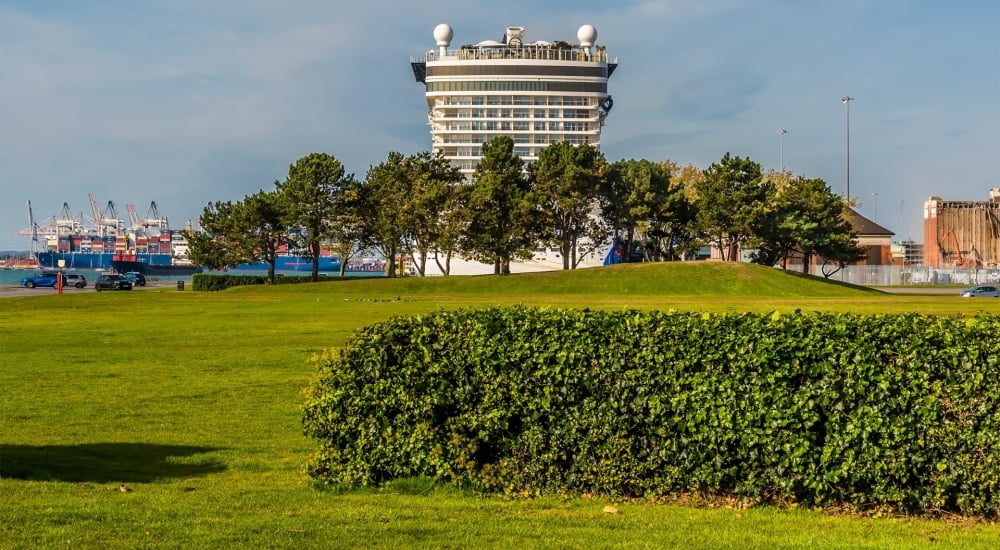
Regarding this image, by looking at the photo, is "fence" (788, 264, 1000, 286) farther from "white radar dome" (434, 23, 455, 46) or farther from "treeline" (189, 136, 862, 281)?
"white radar dome" (434, 23, 455, 46)

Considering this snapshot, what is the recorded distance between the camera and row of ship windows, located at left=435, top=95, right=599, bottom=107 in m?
136

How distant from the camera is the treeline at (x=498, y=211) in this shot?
88.1m

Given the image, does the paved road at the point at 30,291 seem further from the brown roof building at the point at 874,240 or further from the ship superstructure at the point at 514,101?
the brown roof building at the point at 874,240

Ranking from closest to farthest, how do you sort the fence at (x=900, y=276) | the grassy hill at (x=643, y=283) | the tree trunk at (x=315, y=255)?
the grassy hill at (x=643, y=283) → the tree trunk at (x=315, y=255) → the fence at (x=900, y=276)

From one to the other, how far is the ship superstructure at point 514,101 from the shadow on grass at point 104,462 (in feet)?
403

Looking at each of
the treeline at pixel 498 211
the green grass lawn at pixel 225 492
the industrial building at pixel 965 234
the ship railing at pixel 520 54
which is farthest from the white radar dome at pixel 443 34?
the green grass lawn at pixel 225 492

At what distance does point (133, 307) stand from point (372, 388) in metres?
45.4

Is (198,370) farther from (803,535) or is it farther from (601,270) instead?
(601,270)

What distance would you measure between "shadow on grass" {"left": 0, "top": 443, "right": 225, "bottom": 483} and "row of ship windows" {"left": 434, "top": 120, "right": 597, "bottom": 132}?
124286 millimetres

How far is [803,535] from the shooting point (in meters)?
8.34

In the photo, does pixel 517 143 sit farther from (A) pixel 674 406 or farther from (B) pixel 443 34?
(A) pixel 674 406

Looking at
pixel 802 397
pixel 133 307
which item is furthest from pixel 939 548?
pixel 133 307

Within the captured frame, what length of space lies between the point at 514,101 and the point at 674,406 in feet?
426

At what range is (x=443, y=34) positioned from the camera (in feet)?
470
